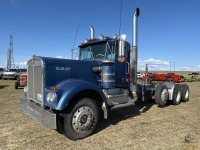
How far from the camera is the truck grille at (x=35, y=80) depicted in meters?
5.01

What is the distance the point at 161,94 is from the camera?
8.54 metres

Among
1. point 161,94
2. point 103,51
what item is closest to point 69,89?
point 103,51

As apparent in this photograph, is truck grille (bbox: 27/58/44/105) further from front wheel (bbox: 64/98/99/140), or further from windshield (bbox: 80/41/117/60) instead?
windshield (bbox: 80/41/117/60)

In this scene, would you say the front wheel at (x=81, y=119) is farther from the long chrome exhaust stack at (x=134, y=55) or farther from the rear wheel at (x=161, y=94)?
the rear wheel at (x=161, y=94)

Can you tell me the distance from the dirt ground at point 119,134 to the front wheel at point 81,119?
182mm

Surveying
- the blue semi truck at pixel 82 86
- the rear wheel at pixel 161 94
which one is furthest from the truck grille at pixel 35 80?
the rear wheel at pixel 161 94

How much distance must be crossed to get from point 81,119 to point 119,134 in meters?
1.15

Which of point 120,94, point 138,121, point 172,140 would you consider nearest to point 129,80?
point 120,94

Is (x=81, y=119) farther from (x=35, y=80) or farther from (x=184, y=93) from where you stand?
(x=184, y=93)

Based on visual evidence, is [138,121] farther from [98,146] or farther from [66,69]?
[66,69]

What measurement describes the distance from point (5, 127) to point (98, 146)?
299cm

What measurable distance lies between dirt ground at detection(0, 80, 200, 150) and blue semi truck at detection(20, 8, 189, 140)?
355 millimetres

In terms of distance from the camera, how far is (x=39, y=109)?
478cm

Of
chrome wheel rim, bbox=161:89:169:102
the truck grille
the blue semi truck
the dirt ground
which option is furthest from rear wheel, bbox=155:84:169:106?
the truck grille
